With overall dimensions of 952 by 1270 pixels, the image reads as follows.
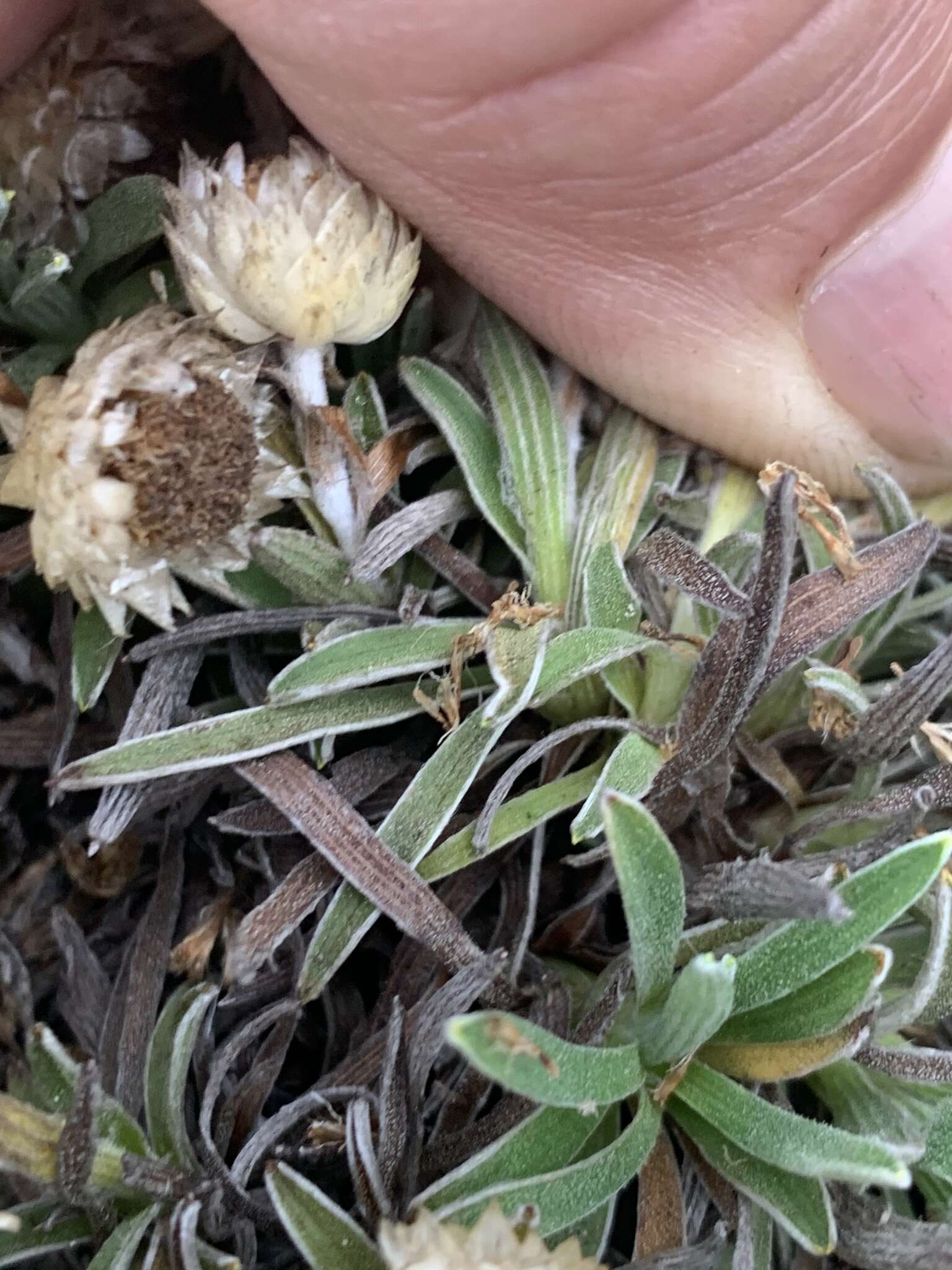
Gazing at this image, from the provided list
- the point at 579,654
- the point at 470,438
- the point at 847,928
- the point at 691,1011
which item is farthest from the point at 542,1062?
the point at 470,438

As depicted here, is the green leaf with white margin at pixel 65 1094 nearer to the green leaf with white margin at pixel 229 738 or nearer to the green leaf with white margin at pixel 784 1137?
the green leaf with white margin at pixel 229 738

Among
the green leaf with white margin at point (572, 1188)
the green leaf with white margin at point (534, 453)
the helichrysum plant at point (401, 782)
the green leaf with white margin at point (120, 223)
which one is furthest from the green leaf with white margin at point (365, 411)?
the green leaf with white margin at point (572, 1188)

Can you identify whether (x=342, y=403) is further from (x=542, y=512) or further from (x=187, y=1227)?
(x=187, y=1227)

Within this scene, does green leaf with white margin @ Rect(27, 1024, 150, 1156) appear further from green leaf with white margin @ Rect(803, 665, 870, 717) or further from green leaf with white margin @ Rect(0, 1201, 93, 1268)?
green leaf with white margin @ Rect(803, 665, 870, 717)

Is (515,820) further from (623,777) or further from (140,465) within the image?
(140,465)

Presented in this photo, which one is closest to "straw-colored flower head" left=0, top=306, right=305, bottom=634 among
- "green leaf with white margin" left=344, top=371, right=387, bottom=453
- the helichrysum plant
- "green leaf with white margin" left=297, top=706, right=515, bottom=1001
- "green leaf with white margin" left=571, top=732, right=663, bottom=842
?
the helichrysum plant

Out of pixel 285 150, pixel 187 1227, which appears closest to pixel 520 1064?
pixel 187 1227
